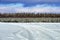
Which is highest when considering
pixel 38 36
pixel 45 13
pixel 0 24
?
pixel 45 13

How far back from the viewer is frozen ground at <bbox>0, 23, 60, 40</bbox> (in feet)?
4.53

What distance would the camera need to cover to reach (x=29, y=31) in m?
1.59

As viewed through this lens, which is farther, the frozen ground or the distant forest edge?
the distant forest edge

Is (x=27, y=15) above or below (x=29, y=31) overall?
above

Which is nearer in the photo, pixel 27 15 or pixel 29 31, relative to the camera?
pixel 29 31

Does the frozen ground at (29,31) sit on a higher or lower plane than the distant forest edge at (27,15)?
lower

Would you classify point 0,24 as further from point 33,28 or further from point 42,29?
point 42,29

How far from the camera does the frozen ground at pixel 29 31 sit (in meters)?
1.38

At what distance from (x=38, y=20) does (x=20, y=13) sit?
0.29 metres

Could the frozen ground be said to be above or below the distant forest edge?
below

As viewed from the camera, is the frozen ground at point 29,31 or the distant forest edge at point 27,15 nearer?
the frozen ground at point 29,31

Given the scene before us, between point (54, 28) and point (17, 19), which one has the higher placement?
point (17, 19)

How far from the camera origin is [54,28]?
170 centimetres

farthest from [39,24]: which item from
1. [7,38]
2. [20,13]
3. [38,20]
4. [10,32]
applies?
[7,38]
